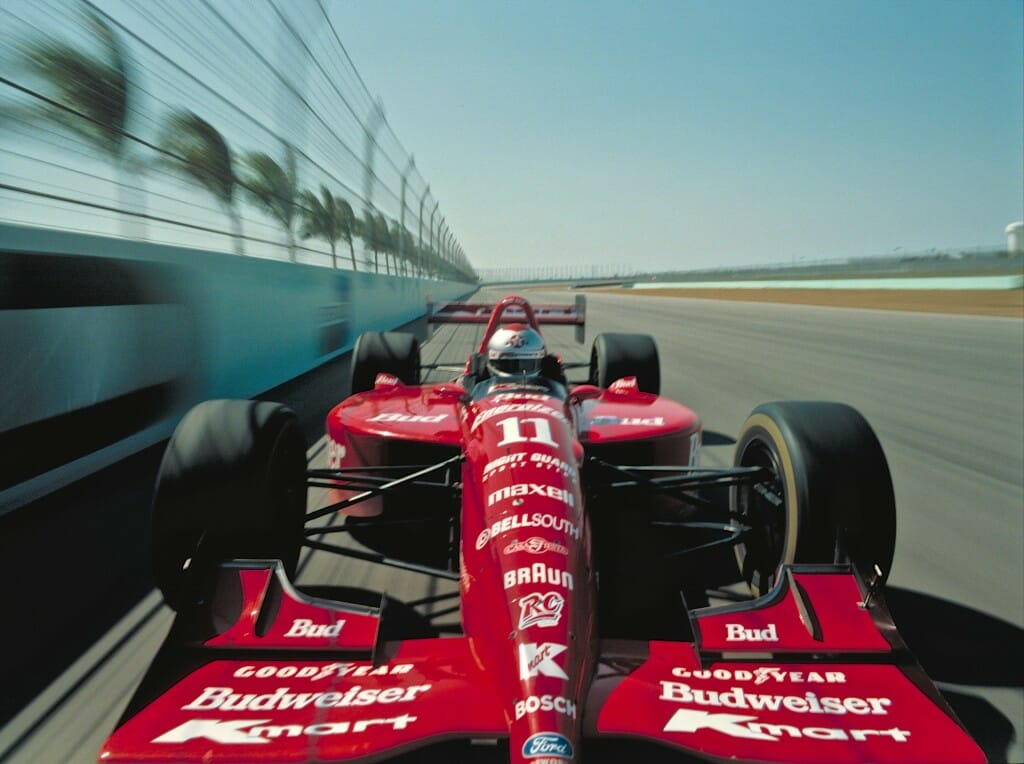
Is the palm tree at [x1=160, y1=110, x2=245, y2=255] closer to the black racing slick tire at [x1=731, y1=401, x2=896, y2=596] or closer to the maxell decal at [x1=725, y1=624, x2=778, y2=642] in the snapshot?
the black racing slick tire at [x1=731, y1=401, x2=896, y2=596]

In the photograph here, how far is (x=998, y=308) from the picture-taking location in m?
21.1

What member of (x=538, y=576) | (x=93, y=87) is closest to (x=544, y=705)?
(x=538, y=576)

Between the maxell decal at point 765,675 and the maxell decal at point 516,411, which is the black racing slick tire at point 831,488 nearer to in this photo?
the maxell decal at point 765,675

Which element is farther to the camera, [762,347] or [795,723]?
[762,347]

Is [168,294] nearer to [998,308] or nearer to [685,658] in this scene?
[685,658]

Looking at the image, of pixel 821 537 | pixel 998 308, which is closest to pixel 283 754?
pixel 821 537

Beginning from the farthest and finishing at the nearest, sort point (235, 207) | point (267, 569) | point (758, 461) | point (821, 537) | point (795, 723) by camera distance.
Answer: point (235, 207) < point (758, 461) < point (821, 537) < point (267, 569) < point (795, 723)

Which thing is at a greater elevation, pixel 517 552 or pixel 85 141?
pixel 85 141

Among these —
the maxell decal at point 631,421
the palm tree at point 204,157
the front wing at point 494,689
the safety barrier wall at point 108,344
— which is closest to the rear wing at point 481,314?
the safety barrier wall at point 108,344

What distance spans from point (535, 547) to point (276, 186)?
289 inches

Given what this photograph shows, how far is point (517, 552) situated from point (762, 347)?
36.8ft

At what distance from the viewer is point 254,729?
1.65 meters

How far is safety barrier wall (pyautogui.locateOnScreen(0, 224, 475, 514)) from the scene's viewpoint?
364 centimetres

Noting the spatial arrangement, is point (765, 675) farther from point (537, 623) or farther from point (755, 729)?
point (537, 623)
